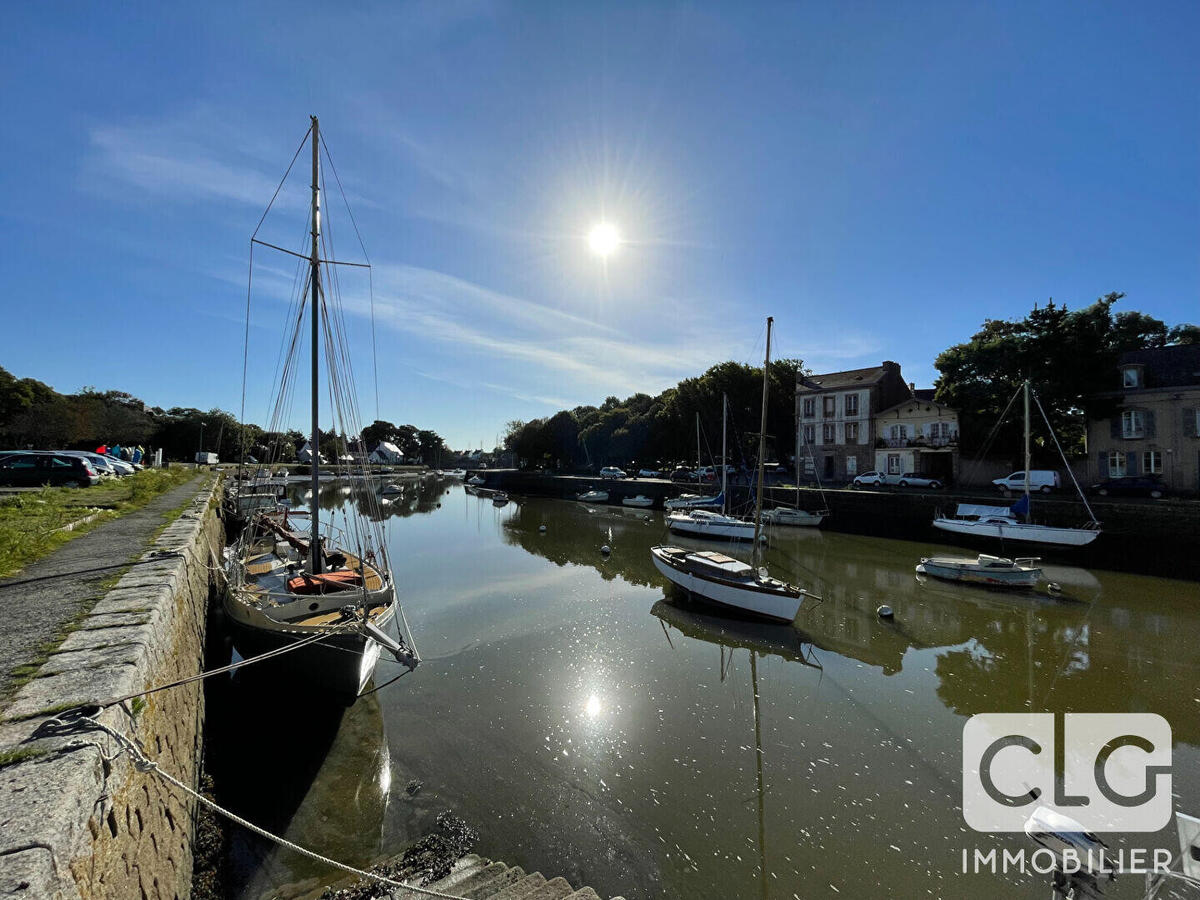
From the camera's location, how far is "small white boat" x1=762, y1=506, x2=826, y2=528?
101ft

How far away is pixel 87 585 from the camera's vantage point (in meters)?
5.78

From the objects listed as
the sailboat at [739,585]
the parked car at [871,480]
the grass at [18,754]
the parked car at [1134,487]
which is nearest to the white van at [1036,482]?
the parked car at [1134,487]

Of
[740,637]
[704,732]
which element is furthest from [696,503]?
[704,732]

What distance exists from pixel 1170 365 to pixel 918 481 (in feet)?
42.8

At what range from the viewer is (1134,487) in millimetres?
25703

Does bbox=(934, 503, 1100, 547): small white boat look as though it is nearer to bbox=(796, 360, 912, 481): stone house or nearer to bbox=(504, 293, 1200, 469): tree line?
bbox=(504, 293, 1200, 469): tree line

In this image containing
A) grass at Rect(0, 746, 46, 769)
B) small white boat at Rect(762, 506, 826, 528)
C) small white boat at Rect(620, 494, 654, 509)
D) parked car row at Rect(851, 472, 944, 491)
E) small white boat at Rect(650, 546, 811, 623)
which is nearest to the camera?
grass at Rect(0, 746, 46, 769)

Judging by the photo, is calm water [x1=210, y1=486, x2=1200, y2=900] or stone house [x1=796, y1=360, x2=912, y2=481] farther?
stone house [x1=796, y1=360, x2=912, y2=481]

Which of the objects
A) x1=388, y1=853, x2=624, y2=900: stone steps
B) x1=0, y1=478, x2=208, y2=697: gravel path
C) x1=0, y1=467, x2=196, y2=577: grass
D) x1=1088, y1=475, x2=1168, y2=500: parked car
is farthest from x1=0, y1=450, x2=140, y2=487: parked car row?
x1=1088, y1=475, x2=1168, y2=500: parked car

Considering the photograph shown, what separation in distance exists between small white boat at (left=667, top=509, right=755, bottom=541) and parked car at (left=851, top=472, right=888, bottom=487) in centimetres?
1362

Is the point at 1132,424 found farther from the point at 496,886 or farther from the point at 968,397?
the point at 496,886

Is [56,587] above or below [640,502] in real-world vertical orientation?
above

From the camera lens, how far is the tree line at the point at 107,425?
3650 cm

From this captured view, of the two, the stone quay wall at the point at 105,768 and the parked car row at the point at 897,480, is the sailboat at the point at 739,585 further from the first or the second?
the parked car row at the point at 897,480
